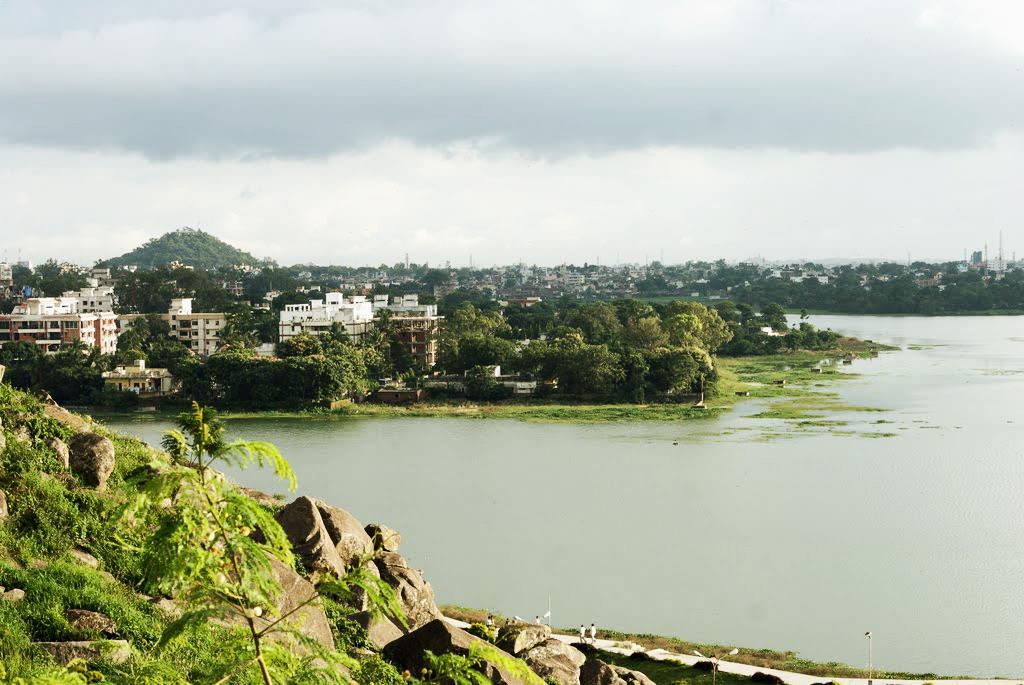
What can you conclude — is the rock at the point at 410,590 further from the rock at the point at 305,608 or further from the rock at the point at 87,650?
the rock at the point at 87,650

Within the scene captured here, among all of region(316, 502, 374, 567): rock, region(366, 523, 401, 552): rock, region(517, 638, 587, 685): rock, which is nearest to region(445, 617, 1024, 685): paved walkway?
region(366, 523, 401, 552): rock

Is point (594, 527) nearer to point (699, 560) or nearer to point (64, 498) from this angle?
point (699, 560)

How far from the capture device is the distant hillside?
12431cm

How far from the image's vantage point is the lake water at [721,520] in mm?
12742

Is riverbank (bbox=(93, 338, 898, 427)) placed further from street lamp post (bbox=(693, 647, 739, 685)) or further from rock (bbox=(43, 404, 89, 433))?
rock (bbox=(43, 404, 89, 433))

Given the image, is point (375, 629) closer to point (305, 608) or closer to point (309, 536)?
point (309, 536)

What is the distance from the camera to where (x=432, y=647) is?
7.42 m

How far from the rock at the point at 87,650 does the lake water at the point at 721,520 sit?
7396 millimetres

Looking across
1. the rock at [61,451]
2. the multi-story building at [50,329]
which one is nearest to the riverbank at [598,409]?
the multi-story building at [50,329]

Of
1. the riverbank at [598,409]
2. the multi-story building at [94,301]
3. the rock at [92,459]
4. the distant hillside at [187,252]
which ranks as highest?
the distant hillside at [187,252]

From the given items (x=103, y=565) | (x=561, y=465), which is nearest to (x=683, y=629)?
(x=103, y=565)

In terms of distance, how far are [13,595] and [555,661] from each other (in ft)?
12.6

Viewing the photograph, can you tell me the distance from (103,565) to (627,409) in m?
23.3

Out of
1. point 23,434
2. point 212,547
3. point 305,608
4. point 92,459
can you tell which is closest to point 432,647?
point 305,608
